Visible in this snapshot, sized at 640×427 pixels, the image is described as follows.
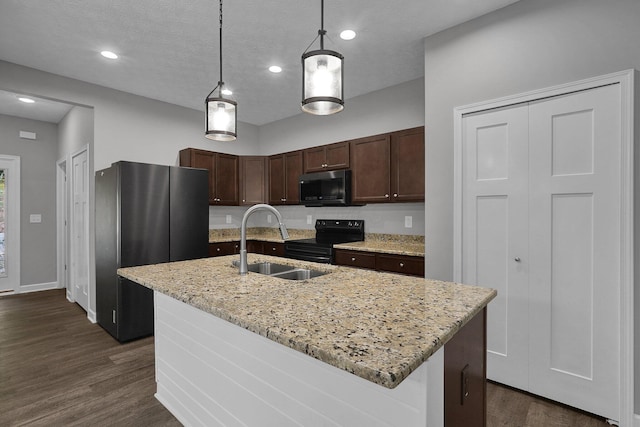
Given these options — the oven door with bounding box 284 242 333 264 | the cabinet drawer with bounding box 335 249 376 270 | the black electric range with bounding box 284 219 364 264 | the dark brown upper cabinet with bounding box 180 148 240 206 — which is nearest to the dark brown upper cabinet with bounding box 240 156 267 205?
the dark brown upper cabinet with bounding box 180 148 240 206

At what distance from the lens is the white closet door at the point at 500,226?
224cm

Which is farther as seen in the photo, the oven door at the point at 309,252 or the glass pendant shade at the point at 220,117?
the oven door at the point at 309,252

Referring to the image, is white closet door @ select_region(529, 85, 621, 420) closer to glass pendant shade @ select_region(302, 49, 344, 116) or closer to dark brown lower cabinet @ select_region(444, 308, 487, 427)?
dark brown lower cabinet @ select_region(444, 308, 487, 427)

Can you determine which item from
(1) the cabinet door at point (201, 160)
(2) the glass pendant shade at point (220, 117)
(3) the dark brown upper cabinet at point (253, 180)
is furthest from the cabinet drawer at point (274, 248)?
(2) the glass pendant shade at point (220, 117)

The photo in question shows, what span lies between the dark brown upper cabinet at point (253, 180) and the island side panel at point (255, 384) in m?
2.90

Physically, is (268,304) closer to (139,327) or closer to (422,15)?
(422,15)

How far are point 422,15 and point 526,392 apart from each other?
9.23ft

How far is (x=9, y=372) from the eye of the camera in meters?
2.60

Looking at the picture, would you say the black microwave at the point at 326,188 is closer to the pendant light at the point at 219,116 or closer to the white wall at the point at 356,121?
the white wall at the point at 356,121

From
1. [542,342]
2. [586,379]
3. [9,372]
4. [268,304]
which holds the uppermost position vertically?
[268,304]

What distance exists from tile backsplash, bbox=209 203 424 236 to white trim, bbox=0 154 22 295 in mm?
3081

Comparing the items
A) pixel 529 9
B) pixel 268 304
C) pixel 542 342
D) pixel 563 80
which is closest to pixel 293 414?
pixel 268 304

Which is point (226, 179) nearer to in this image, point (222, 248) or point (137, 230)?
point (222, 248)

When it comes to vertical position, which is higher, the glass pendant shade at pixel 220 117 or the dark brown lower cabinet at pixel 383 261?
the glass pendant shade at pixel 220 117
